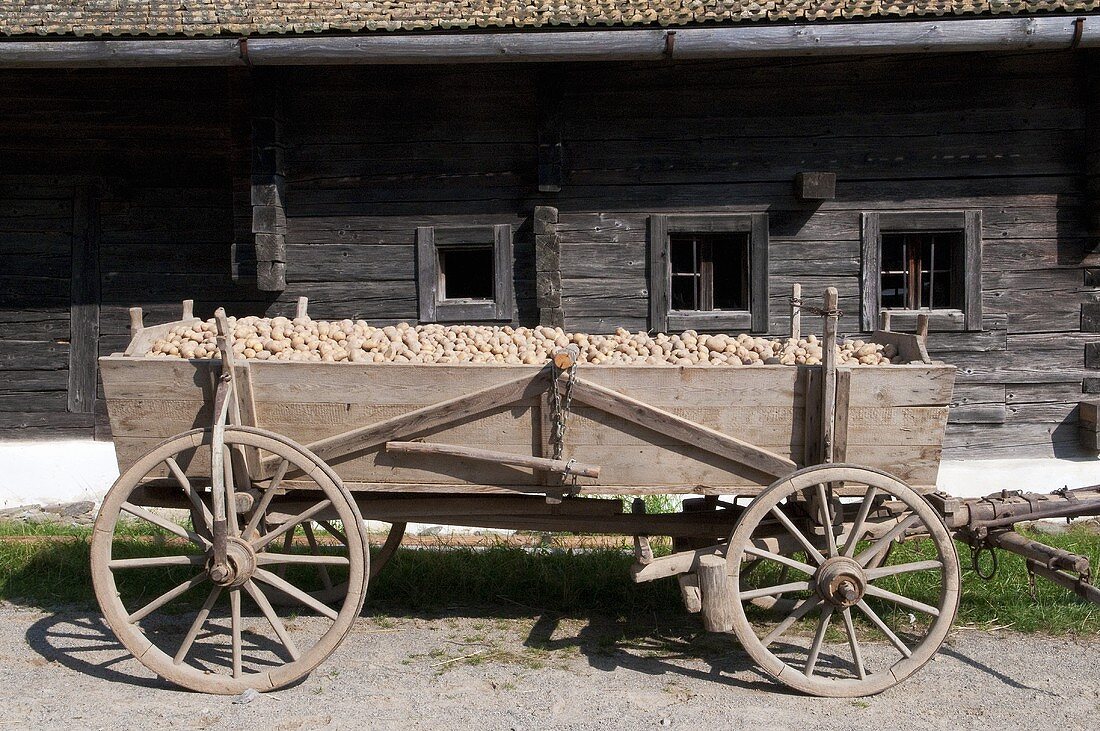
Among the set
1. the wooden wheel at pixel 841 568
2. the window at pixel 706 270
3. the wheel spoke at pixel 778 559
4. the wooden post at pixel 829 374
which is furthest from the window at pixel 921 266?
the wheel spoke at pixel 778 559

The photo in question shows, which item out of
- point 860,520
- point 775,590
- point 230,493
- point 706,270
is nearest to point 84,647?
point 230,493

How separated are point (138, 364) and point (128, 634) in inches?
37.1

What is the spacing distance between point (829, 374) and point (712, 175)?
349 centimetres

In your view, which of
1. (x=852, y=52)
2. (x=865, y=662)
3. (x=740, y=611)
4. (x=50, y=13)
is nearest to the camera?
(x=740, y=611)

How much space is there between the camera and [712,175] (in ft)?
20.5

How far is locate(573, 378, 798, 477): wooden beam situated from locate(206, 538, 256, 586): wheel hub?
1.26 m

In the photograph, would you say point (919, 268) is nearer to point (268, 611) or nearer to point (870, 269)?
point (870, 269)

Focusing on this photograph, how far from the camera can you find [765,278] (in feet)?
20.5

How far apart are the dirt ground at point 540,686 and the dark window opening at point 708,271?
3.08m

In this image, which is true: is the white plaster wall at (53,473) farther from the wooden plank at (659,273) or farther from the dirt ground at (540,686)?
the wooden plank at (659,273)

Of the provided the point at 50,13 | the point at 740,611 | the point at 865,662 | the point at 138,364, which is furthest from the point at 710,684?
the point at 50,13

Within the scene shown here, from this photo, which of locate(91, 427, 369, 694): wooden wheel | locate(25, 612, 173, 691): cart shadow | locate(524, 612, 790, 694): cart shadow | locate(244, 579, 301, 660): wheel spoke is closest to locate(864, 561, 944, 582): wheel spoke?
locate(524, 612, 790, 694): cart shadow

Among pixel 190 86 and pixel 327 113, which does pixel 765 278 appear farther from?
pixel 190 86

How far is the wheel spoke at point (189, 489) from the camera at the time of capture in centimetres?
308
